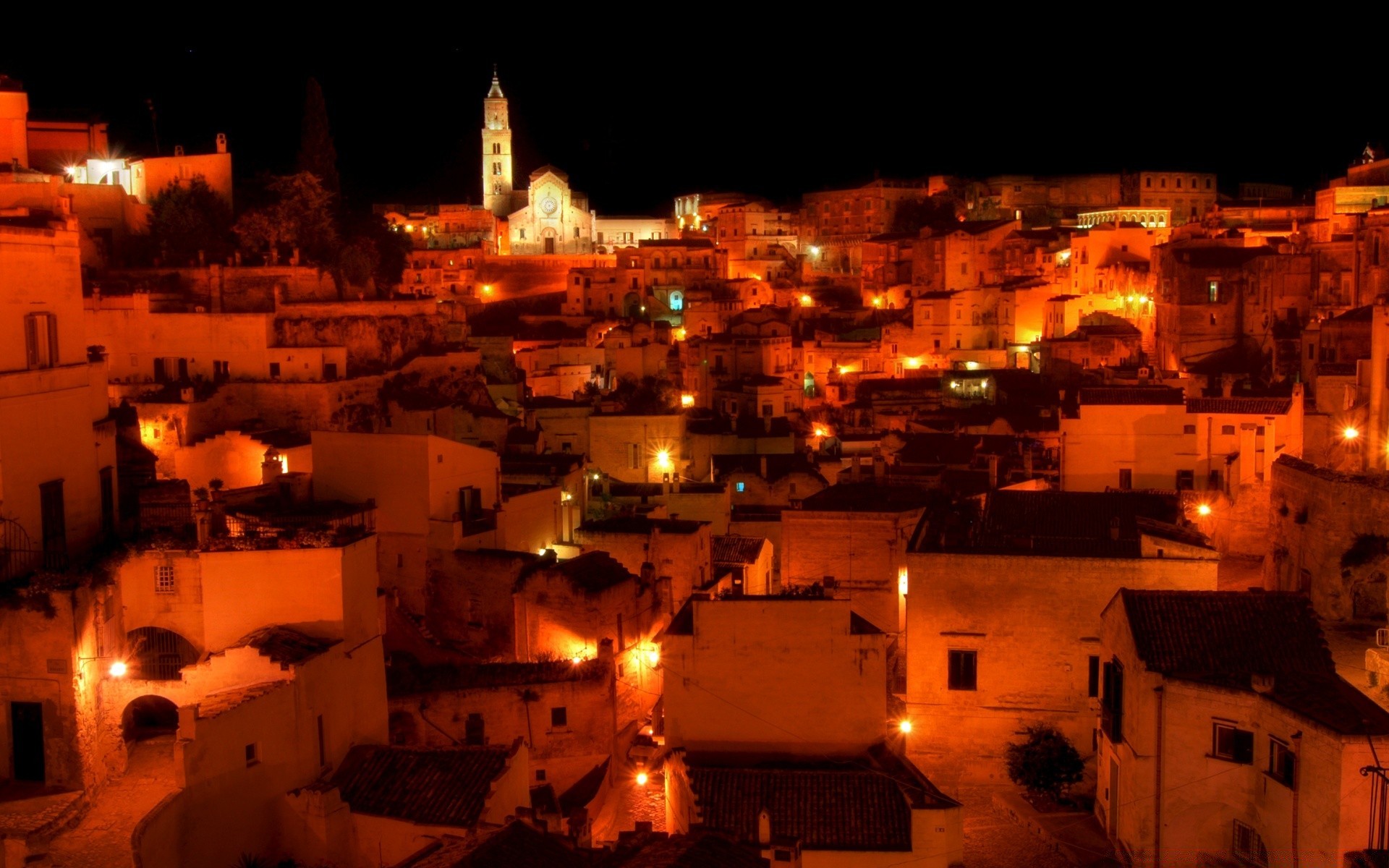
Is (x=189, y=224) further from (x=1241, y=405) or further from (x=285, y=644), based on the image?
(x=1241, y=405)

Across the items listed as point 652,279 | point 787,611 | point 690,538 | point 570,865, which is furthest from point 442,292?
point 570,865

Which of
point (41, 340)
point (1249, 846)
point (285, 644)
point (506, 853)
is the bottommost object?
point (1249, 846)

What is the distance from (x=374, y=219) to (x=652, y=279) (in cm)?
1842

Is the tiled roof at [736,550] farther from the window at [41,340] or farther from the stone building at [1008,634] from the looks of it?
the window at [41,340]

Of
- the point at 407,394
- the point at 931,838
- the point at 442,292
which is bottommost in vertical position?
the point at 931,838

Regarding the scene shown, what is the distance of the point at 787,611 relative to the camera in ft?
55.8

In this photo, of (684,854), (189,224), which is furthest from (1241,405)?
(189,224)

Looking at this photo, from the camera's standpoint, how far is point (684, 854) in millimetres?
11938

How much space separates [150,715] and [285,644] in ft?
8.36

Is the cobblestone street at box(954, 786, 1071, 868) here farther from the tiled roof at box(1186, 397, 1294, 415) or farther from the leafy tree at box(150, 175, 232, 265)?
the leafy tree at box(150, 175, 232, 265)

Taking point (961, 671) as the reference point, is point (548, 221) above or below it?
above

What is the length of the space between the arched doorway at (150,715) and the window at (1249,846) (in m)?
12.0

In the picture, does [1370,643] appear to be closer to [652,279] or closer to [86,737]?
[86,737]

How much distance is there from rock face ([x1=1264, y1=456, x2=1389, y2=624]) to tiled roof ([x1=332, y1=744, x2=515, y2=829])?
15081 mm
